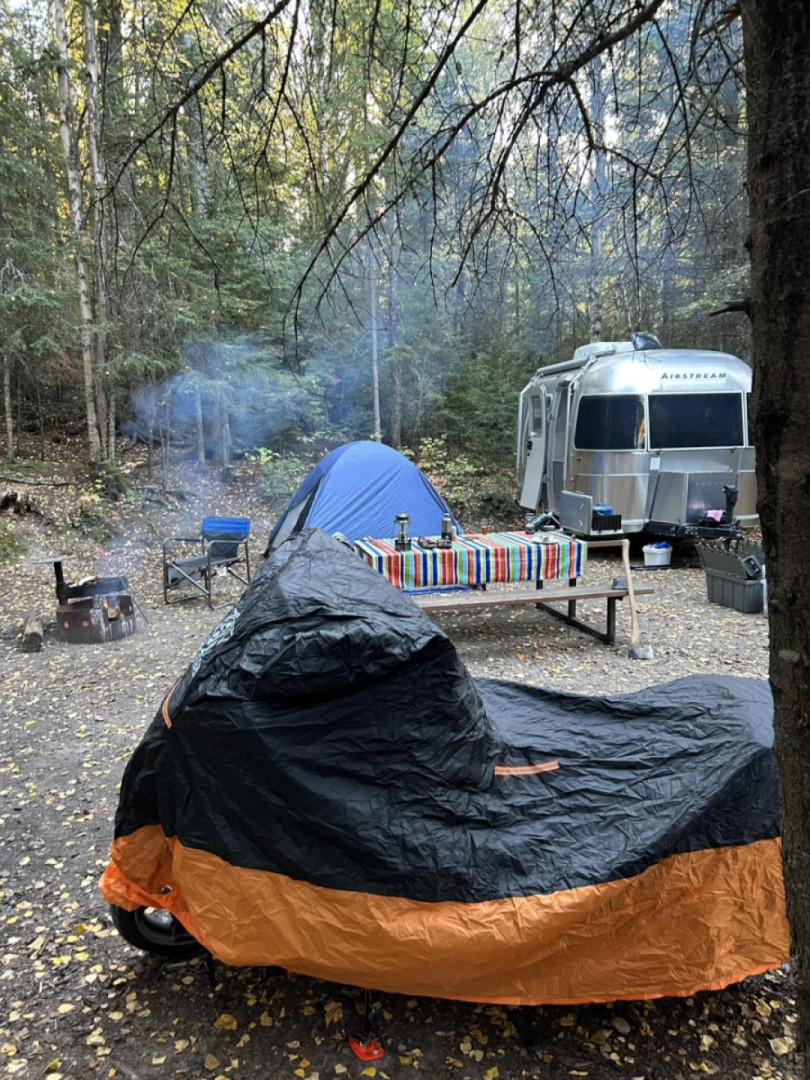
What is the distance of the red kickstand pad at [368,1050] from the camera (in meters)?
1.74

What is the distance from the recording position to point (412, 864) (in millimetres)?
1618

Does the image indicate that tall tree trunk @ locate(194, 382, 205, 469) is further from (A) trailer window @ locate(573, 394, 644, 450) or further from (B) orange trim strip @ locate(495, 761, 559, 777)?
(B) orange trim strip @ locate(495, 761, 559, 777)

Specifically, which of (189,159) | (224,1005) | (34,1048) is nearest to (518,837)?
(224,1005)

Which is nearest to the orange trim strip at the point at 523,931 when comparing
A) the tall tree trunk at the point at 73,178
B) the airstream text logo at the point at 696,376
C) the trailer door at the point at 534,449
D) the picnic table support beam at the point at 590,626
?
the picnic table support beam at the point at 590,626

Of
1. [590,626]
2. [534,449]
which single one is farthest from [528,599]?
[534,449]

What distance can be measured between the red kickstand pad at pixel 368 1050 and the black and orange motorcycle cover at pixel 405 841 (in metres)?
0.28

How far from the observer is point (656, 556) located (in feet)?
27.6

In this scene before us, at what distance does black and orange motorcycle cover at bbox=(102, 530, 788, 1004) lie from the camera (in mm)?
1611

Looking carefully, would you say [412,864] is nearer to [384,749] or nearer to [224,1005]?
[384,749]

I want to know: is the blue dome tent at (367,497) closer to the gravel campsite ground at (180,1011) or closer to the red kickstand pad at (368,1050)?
the gravel campsite ground at (180,1011)

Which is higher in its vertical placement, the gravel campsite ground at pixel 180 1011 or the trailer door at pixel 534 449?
the trailer door at pixel 534 449

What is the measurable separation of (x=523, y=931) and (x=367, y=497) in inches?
244

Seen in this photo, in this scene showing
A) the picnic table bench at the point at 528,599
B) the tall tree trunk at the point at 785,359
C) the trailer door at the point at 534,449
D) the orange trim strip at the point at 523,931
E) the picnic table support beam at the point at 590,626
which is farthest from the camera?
the trailer door at the point at 534,449

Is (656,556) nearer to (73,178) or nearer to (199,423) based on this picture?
(199,423)
